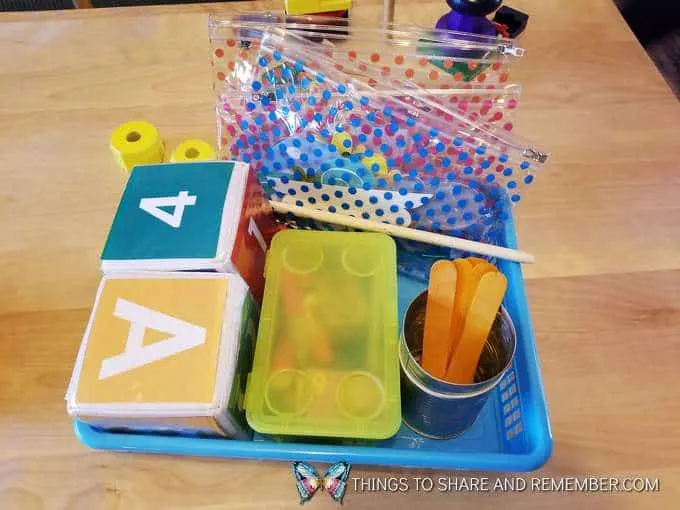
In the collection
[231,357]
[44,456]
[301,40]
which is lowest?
[44,456]

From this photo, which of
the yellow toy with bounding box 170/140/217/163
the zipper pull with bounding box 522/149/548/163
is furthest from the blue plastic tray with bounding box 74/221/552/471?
the yellow toy with bounding box 170/140/217/163

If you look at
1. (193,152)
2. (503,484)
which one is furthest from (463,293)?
(193,152)

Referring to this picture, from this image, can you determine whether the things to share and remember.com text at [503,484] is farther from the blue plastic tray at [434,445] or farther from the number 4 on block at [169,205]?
the number 4 on block at [169,205]

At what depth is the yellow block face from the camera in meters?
0.36

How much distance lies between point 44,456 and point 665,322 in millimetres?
508

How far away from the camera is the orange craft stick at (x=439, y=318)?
0.40m

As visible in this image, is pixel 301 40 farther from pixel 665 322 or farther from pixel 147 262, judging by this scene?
pixel 665 322

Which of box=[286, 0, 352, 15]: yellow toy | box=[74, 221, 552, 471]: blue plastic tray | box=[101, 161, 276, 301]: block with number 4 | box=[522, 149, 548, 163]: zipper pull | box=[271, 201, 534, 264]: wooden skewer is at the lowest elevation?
box=[74, 221, 552, 471]: blue plastic tray

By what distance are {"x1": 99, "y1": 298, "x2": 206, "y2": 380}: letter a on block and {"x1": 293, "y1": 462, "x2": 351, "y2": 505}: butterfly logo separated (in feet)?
0.41

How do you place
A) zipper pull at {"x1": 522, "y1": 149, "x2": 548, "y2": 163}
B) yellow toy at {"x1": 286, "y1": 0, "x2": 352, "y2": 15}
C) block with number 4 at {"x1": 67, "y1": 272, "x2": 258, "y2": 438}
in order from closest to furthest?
block with number 4 at {"x1": 67, "y1": 272, "x2": 258, "y2": 438}
zipper pull at {"x1": 522, "y1": 149, "x2": 548, "y2": 163}
yellow toy at {"x1": 286, "y1": 0, "x2": 352, "y2": 15}

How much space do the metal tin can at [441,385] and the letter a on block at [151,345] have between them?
5.5 inches

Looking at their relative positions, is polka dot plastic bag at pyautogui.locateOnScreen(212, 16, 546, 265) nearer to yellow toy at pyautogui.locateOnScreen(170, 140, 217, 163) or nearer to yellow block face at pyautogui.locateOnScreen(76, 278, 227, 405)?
yellow toy at pyautogui.locateOnScreen(170, 140, 217, 163)

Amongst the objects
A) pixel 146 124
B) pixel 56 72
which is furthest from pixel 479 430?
pixel 56 72

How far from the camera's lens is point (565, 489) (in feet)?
1.36
